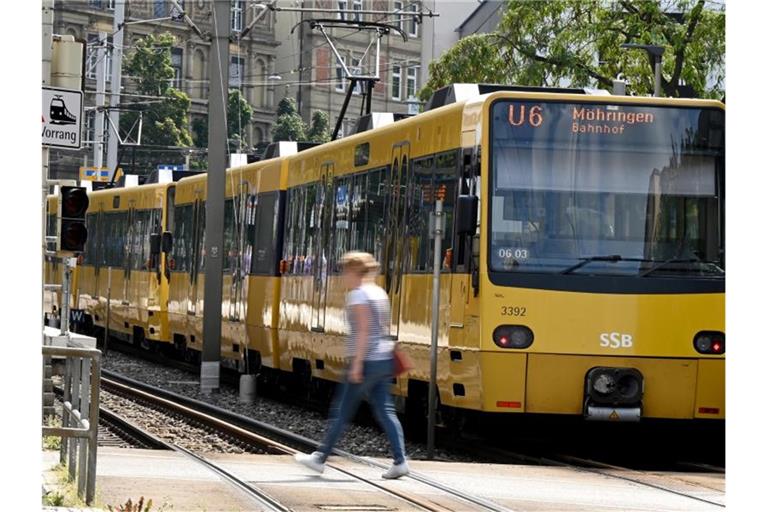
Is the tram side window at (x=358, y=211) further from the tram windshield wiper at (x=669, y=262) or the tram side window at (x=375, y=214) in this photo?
the tram windshield wiper at (x=669, y=262)

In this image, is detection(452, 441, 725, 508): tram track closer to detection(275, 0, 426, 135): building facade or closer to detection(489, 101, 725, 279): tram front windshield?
detection(489, 101, 725, 279): tram front windshield

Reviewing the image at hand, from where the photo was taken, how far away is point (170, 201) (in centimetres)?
3491

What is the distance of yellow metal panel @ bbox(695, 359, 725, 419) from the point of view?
16125 millimetres

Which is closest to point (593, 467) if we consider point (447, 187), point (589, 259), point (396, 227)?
point (589, 259)

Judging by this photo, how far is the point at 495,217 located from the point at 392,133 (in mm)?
3579

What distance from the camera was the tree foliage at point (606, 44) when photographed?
118 ft

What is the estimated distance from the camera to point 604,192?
52.5 feet

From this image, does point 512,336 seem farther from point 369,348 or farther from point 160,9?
point 160,9

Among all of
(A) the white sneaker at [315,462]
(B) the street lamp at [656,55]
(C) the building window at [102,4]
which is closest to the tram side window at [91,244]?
(B) the street lamp at [656,55]

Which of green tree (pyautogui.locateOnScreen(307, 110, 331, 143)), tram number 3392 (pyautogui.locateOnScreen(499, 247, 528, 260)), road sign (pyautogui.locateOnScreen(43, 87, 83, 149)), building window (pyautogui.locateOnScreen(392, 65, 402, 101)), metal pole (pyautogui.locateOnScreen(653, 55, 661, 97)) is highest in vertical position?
building window (pyautogui.locateOnScreen(392, 65, 402, 101))

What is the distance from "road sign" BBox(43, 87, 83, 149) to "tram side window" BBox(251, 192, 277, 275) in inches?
401

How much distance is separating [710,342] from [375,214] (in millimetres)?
4529

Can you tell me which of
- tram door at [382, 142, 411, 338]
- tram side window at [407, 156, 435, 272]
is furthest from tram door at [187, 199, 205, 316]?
tram side window at [407, 156, 435, 272]

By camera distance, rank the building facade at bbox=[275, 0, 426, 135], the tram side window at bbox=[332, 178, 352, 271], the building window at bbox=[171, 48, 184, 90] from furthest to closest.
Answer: the building window at bbox=[171, 48, 184, 90], the building facade at bbox=[275, 0, 426, 135], the tram side window at bbox=[332, 178, 352, 271]
